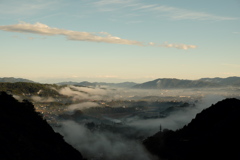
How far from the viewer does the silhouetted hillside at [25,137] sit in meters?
64.1

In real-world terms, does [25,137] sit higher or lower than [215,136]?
higher

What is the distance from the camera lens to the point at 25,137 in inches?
2968

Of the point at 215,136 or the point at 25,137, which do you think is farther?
the point at 215,136

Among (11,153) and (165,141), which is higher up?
(11,153)

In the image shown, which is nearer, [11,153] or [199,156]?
[11,153]

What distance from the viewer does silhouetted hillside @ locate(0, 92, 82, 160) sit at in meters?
64.1

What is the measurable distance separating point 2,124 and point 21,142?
8.67 metres

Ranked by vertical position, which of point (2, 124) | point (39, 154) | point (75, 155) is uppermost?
point (2, 124)

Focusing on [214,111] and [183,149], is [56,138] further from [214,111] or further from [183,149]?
[214,111]

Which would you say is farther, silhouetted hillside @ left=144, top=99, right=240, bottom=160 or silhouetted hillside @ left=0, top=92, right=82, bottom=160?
silhouetted hillside @ left=144, top=99, right=240, bottom=160

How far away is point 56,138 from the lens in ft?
307

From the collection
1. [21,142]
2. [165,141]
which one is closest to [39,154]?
[21,142]

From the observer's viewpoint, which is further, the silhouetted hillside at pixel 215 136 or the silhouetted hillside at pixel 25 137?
the silhouetted hillside at pixel 215 136

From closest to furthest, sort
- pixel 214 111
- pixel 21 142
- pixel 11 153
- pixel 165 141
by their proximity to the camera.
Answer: pixel 11 153 < pixel 21 142 < pixel 214 111 < pixel 165 141
